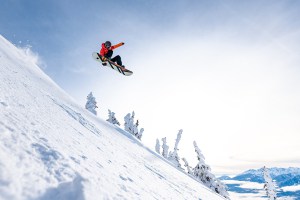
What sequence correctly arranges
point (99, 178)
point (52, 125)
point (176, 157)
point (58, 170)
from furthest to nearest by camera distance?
1. point (176, 157)
2. point (52, 125)
3. point (99, 178)
4. point (58, 170)

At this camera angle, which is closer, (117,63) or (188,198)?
(188,198)

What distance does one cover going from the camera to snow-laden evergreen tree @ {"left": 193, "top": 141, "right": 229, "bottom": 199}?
32638 millimetres

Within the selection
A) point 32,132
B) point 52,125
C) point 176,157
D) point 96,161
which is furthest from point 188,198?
point 176,157

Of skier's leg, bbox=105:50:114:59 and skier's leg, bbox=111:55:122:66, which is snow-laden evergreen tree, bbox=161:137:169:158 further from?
skier's leg, bbox=105:50:114:59

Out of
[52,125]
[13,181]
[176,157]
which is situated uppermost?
[176,157]

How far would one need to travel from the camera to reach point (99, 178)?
20.9 ft

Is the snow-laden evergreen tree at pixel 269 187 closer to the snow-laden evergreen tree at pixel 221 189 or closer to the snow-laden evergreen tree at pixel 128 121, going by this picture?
the snow-laden evergreen tree at pixel 221 189

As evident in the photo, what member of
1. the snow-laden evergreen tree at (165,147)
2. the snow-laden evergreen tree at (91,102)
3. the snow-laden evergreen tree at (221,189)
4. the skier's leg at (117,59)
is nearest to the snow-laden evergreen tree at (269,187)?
the snow-laden evergreen tree at (221,189)

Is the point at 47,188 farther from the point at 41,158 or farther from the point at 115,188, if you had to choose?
the point at 115,188

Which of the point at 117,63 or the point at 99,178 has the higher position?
the point at 117,63

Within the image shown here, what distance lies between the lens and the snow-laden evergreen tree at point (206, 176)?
32638 mm

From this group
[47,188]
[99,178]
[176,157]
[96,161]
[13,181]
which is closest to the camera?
[13,181]

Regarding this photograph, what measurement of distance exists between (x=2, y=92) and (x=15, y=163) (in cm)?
423

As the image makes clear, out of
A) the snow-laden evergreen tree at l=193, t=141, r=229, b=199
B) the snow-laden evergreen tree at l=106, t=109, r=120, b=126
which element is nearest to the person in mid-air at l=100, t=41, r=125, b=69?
the snow-laden evergreen tree at l=193, t=141, r=229, b=199
